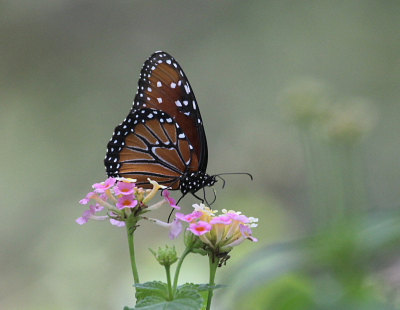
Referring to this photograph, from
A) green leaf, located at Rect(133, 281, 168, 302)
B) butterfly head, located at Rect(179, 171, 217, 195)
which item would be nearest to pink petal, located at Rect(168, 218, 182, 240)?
green leaf, located at Rect(133, 281, 168, 302)

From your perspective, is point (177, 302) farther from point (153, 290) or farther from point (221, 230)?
point (221, 230)

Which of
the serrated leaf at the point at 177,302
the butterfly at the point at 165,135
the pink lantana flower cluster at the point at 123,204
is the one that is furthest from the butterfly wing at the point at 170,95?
the serrated leaf at the point at 177,302

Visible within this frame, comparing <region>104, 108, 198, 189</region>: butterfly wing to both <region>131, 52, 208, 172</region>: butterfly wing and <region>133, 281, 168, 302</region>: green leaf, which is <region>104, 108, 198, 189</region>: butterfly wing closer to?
<region>131, 52, 208, 172</region>: butterfly wing

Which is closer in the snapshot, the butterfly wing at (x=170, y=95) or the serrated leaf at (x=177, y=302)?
the serrated leaf at (x=177, y=302)

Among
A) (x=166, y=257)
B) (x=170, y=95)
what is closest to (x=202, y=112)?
(x=170, y=95)

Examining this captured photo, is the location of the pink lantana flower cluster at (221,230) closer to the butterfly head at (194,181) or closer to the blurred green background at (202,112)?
the blurred green background at (202,112)

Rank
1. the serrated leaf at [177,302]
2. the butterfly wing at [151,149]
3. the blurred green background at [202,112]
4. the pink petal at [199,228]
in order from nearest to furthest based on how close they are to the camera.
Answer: the serrated leaf at [177,302] < the pink petal at [199,228] < the butterfly wing at [151,149] < the blurred green background at [202,112]

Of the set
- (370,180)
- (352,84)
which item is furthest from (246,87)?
(370,180)

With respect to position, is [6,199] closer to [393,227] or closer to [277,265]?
[277,265]
